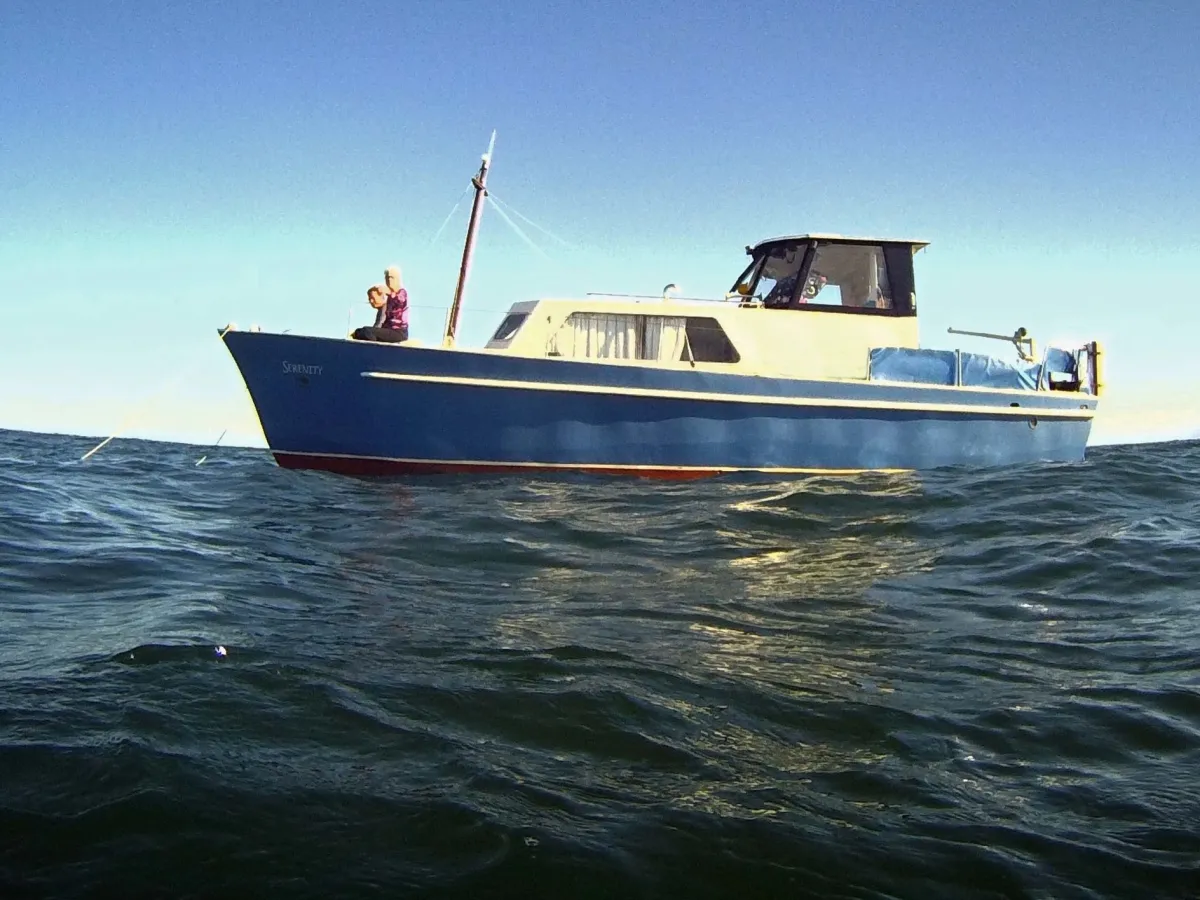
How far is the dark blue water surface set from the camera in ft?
7.34

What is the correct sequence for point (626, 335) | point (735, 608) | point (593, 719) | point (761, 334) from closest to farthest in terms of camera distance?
point (593, 719) < point (735, 608) < point (626, 335) < point (761, 334)

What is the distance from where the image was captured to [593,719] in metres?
3.20

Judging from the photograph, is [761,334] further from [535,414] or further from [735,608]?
[735,608]

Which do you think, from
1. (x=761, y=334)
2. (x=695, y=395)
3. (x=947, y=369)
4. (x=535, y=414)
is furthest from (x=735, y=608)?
(x=947, y=369)

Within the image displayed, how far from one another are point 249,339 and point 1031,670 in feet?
31.7

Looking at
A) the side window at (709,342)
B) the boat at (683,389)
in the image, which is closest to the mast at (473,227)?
the boat at (683,389)

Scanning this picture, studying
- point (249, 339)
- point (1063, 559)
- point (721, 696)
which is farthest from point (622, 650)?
point (249, 339)

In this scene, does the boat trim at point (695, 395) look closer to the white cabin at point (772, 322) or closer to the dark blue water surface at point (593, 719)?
the white cabin at point (772, 322)

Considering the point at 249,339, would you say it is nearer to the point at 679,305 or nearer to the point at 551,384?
the point at 551,384

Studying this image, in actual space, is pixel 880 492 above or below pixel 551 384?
below

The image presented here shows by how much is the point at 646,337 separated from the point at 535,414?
189 cm

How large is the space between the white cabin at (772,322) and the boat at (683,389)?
0.02 metres

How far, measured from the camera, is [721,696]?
3.52m

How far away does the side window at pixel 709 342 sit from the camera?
1223 cm
